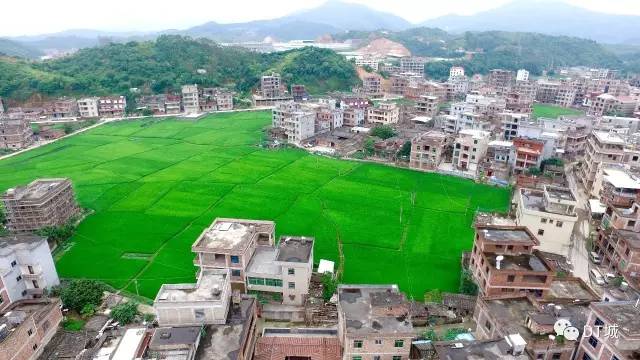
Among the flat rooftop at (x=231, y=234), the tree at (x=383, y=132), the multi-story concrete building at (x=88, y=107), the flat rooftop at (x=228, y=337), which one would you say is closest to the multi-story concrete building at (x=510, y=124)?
the tree at (x=383, y=132)

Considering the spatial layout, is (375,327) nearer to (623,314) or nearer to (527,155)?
(623,314)

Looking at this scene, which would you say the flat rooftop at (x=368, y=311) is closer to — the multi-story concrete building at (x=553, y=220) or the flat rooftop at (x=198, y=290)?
the flat rooftop at (x=198, y=290)

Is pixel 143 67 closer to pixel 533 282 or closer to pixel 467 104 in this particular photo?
pixel 467 104

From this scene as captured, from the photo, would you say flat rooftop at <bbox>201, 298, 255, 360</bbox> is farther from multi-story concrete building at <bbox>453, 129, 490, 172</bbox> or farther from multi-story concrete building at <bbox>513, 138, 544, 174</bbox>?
multi-story concrete building at <bbox>513, 138, 544, 174</bbox>

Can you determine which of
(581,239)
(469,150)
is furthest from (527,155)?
(581,239)

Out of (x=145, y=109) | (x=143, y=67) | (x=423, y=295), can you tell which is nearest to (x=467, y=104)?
(x=423, y=295)

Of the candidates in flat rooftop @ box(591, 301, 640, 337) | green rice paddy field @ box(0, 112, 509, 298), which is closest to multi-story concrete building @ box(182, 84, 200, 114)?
green rice paddy field @ box(0, 112, 509, 298)

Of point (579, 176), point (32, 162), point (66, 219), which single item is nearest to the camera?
point (66, 219)
